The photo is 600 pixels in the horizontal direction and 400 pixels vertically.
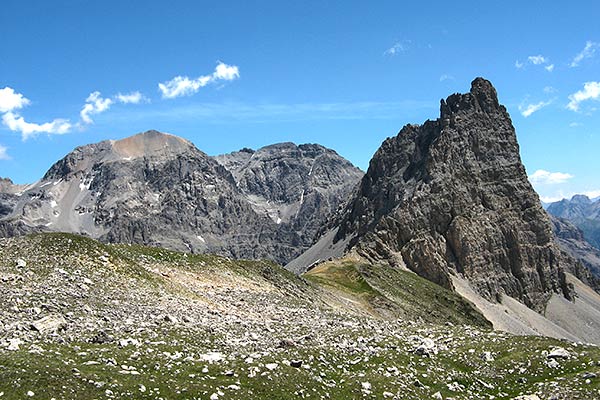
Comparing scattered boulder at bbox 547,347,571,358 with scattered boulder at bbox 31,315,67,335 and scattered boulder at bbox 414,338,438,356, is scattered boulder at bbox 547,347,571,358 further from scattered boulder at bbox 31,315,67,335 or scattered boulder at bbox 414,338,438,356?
scattered boulder at bbox 31,315,67,335

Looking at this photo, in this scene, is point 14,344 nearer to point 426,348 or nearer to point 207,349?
point 207,349

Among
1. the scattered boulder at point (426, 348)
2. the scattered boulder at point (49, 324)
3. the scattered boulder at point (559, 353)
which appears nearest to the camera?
the scattered boulder at point (49, 324)

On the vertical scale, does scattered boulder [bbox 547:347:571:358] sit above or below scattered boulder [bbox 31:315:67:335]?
above

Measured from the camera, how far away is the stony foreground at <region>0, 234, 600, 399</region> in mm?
21531

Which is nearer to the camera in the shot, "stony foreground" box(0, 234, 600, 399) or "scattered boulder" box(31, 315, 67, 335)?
"stony foreground" box(0, 234, 600, 399)

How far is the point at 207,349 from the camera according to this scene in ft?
89.4

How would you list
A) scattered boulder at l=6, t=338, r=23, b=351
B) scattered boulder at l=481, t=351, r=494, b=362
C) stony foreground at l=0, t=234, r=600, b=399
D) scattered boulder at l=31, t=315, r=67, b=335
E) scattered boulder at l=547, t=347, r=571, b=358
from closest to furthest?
stony foreground at l=0, t=234, r=600, b=399 < scattered boulder at l=6, t=338, r=23, b=351 < scattered boulder at l=31, t=315, r=67, b=335 < scattered boulder at l=547, t=347, r=571, b=358 < scattered boulder at l=481, t=351, r=494, b=362

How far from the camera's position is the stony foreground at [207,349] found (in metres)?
21.5

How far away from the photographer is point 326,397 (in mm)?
23156

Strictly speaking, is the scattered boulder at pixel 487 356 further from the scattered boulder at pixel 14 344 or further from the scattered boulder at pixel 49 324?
the scattered boulder at pixel 14 344

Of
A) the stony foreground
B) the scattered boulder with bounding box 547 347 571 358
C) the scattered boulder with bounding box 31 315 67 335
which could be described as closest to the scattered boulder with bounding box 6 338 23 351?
the stony foreground

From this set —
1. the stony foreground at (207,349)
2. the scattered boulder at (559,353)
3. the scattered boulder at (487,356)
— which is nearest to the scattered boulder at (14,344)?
the stony foreground at (207,349)

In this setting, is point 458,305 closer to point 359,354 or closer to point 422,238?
point 422,238

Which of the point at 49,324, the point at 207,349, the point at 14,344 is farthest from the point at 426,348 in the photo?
the point at 14,344
